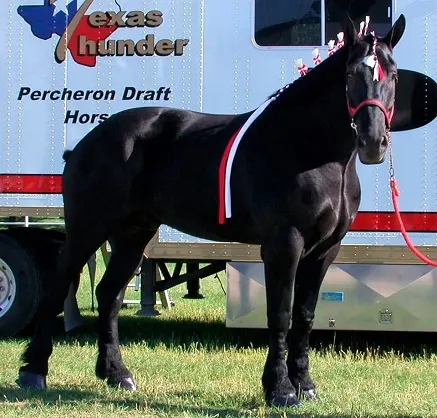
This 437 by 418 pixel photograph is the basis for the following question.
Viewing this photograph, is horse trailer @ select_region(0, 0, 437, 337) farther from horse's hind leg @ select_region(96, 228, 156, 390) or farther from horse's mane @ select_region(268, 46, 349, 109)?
horse's mane @ select_region(268, 46, 349, 109)

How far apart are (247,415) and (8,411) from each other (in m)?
1.34

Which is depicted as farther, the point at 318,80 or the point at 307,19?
the point at 307,19

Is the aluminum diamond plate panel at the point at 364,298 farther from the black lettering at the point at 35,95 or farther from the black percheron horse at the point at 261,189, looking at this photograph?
the black lettering at the point at 35,95

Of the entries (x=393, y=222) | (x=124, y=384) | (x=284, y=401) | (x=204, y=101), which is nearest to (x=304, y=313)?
(x=284, y=401)

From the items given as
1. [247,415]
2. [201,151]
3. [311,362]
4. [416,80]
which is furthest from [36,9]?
[247,415]

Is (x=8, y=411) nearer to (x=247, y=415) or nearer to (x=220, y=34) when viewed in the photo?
(x=247, y=415)

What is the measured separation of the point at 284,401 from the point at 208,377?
1.20 metres

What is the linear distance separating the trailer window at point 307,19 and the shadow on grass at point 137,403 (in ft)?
10.1

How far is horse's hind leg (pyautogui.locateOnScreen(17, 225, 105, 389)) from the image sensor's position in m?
5.34

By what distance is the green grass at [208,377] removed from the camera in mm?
4746

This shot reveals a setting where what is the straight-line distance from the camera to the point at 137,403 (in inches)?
194

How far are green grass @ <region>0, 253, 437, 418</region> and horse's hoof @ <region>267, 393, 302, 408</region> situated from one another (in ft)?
0.20

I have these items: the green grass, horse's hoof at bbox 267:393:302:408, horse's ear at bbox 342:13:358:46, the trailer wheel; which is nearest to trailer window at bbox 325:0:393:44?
horse's ear at bbox 342:13:358:46

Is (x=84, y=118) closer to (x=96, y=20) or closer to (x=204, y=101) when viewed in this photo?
(x=96, y=20)
